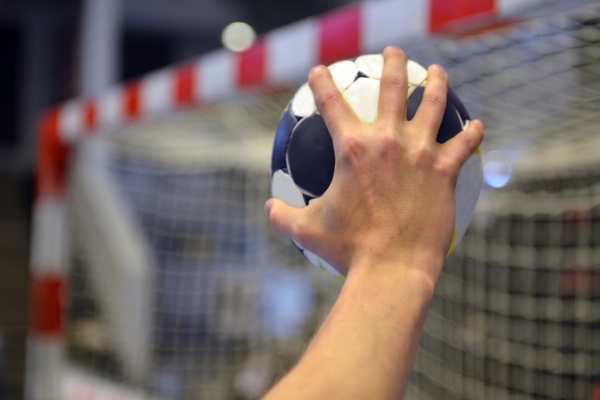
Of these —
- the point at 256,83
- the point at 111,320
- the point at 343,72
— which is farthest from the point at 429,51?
the point at 111,320

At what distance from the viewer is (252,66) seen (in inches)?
57.0

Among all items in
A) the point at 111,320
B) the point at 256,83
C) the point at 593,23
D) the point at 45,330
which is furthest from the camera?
the point at 111,320

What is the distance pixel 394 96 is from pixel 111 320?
354cm

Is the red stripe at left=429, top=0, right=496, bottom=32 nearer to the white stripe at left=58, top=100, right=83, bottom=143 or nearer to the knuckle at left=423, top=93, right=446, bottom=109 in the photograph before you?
the knuckle at left=423, top=93, right=446, bottom=109

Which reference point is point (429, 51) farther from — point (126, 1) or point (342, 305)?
point (126, 1)

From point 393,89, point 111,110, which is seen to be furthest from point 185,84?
point 393,89

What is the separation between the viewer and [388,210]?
0.51 m

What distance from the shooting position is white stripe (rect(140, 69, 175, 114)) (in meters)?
1.75

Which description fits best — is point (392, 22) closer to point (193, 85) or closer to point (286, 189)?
point (286, 189)

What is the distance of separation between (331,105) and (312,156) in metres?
0.11

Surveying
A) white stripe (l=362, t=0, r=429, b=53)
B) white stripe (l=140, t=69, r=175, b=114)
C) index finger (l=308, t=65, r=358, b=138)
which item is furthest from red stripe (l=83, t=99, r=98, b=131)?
index finger (l=308, t=65, r=358, b=138)

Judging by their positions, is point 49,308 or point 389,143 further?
point 49,308

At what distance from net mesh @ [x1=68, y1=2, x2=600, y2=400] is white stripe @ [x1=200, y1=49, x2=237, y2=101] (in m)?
0.10

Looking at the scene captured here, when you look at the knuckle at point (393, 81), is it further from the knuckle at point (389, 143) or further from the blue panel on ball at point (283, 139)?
the blue panel on ball at point (283, 139)
